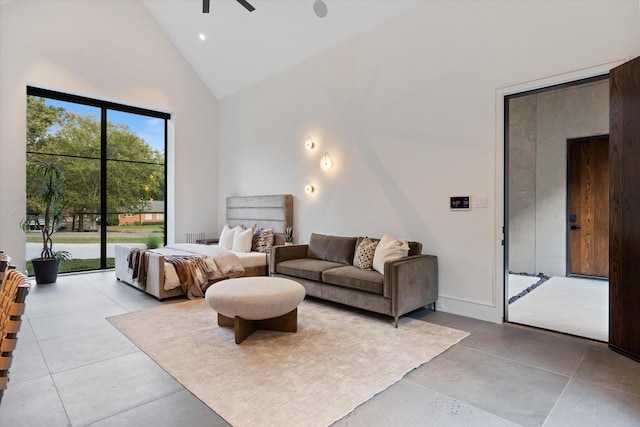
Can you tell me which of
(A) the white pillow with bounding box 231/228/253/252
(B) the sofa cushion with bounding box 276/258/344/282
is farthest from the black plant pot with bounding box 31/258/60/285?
(B) the sofa cushion with bounding box 276/258/344/282

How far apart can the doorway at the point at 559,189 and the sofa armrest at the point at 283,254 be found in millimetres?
3354

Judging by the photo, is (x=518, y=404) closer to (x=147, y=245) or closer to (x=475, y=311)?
(x=475, y=311)

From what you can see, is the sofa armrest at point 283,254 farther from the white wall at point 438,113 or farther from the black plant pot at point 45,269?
the black plant pot at point 45,269

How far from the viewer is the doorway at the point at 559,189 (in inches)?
230

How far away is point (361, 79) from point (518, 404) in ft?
13.9

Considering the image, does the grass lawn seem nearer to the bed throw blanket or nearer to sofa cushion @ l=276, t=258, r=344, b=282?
the bed throw blanket

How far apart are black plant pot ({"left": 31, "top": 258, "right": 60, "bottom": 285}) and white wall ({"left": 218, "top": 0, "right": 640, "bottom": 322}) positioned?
157 inches

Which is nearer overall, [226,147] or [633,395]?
[633,395]

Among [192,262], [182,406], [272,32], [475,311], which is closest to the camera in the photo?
[182,406]

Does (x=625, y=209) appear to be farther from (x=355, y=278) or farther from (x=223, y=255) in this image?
(x=223, y=255)

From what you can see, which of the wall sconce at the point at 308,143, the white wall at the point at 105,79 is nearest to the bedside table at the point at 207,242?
the white wall at the point at 105,79

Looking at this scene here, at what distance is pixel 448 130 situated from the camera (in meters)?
4.05

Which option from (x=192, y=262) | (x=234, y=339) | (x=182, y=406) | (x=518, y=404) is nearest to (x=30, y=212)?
(x=192, y=262)

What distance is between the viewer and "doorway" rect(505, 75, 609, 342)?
19.1 ft
